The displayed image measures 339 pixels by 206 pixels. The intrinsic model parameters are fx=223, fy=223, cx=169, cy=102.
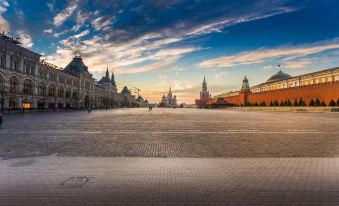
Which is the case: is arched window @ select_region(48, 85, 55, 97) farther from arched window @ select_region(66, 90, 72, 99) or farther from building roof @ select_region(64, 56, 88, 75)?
building roof @ select_region(64, 56, 88, 75)

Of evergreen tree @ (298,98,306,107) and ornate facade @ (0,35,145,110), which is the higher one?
ornate facade @ (0,35,145,110)

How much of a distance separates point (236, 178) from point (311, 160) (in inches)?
122

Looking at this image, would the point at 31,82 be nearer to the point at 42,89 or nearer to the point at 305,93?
the point at 42,89

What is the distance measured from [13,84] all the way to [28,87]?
5.26 metres

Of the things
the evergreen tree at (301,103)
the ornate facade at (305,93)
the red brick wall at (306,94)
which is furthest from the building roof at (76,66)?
the evergreen tree at (301,103)

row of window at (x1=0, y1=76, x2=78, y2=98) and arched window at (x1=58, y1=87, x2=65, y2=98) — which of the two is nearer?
row of window at (x1=0, y1=76, x2=78, y2=98)

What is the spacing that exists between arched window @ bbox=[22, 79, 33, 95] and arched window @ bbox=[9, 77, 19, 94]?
2634 millimetres

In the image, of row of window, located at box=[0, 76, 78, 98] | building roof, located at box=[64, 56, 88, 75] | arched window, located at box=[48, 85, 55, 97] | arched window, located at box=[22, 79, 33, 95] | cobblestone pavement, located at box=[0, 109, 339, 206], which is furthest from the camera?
building roof, located at box=[64, 56, 88, 75]

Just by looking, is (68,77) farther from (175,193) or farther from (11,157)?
(175,193)

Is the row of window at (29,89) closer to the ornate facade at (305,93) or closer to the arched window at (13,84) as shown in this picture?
the arched window at (13,84)

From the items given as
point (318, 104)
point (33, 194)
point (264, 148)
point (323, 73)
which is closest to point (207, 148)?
point (264, 148)

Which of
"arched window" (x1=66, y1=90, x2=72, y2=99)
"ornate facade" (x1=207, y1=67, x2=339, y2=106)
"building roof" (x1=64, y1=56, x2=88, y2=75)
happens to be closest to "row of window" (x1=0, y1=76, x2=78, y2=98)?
"arched window" (x1=66, y1=90, x2=72, y2=99)

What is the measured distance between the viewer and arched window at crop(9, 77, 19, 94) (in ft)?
145

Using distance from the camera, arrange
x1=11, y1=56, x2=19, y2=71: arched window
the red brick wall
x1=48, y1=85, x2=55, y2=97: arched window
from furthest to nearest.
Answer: x1=48, y1=85, x2=55, y2=97: arched window < the red brick wall < x1=11, y1=56, x2=19, y2=71: arched window
